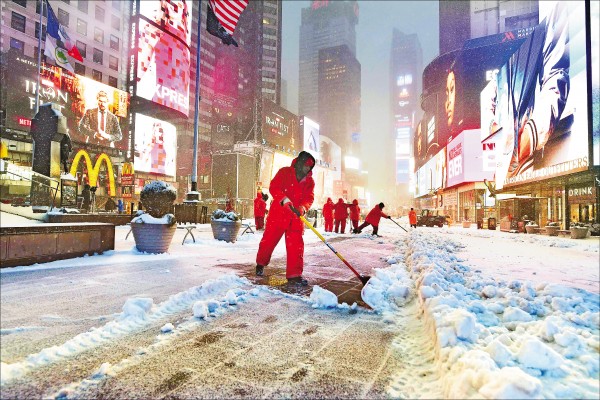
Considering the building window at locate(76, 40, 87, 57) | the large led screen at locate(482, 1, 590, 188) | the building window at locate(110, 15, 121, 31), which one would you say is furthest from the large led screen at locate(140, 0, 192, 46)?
the large led screen at locate(482, 1, 590, 188)

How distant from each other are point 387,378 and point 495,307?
150 cm

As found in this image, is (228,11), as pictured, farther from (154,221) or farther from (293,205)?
(293,205)

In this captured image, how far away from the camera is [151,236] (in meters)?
6.19

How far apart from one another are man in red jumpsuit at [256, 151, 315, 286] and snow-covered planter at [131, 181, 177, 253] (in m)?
2.83

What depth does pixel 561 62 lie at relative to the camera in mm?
16516

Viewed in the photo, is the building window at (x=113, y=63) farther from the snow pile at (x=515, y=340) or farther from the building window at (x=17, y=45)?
the snow pile at (x=515, y=340)

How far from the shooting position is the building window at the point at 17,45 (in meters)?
31.9

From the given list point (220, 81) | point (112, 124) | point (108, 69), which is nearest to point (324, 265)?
point (112, 124)

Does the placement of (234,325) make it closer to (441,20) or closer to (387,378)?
(387,378)

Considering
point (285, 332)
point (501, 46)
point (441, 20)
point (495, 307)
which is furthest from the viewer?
point (441, 20)

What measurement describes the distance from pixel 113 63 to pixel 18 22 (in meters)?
10.3

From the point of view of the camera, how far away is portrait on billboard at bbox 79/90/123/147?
1307 inches

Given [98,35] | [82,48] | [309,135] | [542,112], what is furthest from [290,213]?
[309,135]

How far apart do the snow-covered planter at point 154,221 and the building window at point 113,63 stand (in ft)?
146
